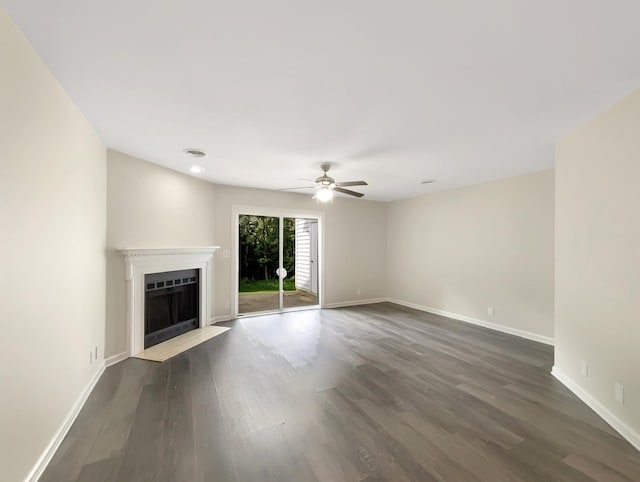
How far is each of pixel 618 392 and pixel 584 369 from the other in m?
0.41

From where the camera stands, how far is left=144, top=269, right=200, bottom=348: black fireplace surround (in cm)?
389


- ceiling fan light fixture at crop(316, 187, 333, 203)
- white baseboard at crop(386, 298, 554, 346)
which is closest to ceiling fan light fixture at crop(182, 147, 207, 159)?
ceiling fan light fixture at crop(316, 187, 333, 203)

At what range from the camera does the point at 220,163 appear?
3.84 m

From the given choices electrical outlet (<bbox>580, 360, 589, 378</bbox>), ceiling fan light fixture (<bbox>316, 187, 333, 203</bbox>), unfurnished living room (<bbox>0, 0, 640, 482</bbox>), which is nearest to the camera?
unfurnished living room (<bbox>0, 0, 640, 482</bbox>)

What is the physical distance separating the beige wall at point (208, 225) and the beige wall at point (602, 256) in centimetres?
410

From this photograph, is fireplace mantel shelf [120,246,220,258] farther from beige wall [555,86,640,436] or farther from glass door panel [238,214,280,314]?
beige wall [555,86,640,436]

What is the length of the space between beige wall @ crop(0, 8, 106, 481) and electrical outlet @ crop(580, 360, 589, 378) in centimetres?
421

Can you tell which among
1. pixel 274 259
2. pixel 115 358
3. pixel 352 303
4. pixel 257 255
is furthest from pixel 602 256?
pixel 257 255

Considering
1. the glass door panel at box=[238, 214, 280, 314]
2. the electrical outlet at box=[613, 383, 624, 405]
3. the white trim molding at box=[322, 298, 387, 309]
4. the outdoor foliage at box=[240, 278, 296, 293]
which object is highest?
the glass door panel at box=[238, 214, 280, 314]

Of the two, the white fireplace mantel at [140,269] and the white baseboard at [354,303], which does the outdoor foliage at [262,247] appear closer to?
the white baseboard at [354,303]

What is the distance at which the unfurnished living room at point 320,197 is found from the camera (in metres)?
1.49

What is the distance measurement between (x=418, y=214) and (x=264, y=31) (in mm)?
5447

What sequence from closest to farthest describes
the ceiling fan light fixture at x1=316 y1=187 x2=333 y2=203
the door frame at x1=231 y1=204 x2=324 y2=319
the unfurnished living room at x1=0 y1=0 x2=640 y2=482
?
1. the unfurnished living room at x1=0 y1=0 x2=640 y2=482
2. the ceiling fan light fixture at x1=316 y1=187 x2=333 y2=203
3. the door frame at x1=231 y1=204 x2=324 y2=319

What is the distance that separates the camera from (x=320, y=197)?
393 cm
